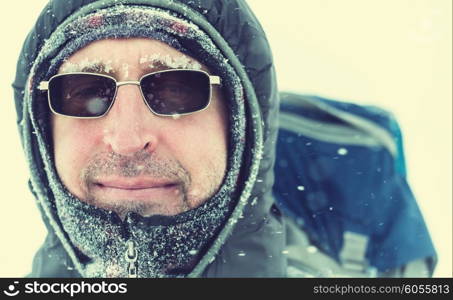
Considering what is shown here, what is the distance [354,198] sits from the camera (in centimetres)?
336

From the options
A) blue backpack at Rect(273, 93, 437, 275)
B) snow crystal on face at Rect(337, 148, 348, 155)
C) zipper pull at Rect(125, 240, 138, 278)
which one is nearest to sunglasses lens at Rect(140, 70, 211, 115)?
zipper pull at Rect(125, 240, 138, 278)

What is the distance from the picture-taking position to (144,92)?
5.82 feet

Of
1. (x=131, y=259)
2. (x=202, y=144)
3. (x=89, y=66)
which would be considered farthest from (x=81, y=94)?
(x=131, y=259)

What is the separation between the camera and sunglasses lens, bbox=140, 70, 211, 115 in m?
1.78

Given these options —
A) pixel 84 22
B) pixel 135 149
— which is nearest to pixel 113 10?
pixel 84 22

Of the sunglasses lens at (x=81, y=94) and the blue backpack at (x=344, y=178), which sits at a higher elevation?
the sunglasses lens at (x=81, y=94)

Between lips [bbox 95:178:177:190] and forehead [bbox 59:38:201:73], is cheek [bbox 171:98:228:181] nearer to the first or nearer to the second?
lips [bbox 95:178:177:190]

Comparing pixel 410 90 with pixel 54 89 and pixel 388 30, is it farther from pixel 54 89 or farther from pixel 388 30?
pixel 54 89

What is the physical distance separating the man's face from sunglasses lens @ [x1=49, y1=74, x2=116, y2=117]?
4cm

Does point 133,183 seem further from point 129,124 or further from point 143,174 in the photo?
point 129,124

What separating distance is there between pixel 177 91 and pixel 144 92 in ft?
0.44

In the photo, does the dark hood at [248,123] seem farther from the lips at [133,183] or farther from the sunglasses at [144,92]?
the lips at [133,183]

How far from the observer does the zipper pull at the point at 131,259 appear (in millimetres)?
1846

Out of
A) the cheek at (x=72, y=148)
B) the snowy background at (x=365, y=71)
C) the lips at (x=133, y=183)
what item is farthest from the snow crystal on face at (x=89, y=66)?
the snowy background at (x=365, y=71)
